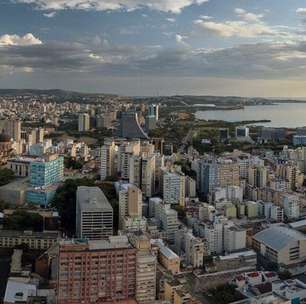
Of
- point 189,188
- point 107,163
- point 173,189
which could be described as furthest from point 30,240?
point 107,163

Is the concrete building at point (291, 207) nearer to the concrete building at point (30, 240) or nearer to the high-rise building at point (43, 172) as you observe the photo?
the concrete building at point (30, 240)

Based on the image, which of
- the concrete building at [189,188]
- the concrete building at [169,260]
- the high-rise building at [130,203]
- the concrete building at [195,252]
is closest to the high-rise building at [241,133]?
the concrete building at [189,188]

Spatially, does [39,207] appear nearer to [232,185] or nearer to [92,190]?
[92,190]

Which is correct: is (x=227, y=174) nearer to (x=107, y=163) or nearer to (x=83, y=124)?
(x=107, y=163)

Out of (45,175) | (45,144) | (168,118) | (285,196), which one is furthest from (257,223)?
(168,118)

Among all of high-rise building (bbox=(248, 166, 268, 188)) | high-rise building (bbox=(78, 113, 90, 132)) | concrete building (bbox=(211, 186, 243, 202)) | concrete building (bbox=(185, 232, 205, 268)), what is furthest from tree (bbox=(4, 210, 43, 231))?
high-rise building (bbox=(78, 113, 90, 132))

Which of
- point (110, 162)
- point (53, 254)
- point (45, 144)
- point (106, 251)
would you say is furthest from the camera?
point (45, 144)
